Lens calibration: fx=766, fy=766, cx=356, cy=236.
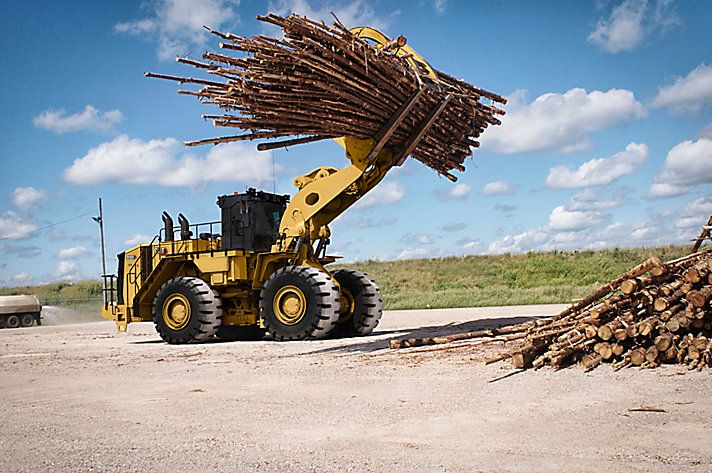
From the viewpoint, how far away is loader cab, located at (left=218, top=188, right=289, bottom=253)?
15.9 metres

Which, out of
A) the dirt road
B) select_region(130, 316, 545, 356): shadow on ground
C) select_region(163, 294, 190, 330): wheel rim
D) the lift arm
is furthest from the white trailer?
the dirt road

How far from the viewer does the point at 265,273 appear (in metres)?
15.6

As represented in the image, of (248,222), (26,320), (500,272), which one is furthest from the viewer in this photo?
(500,272)

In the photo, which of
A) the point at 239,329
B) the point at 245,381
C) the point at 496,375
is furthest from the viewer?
the point at 239,329

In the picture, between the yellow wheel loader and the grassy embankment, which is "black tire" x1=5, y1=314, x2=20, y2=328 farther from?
the yellow wheel loader

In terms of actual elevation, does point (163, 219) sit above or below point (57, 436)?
above

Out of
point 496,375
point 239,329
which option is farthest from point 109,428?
point 239,329

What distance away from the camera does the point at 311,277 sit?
14281mm

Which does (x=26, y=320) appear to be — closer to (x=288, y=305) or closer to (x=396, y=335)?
(x=288, y=305)

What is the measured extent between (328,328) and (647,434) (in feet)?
28.3

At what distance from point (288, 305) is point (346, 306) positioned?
149 centimetres

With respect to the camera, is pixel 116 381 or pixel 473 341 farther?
pixel 473 341

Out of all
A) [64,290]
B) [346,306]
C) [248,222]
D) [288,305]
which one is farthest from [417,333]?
[64,290]

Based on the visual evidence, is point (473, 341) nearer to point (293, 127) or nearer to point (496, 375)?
point (496, 375)
